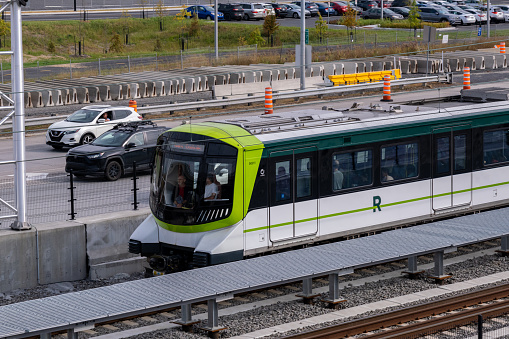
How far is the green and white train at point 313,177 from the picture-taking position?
1435 centimetres

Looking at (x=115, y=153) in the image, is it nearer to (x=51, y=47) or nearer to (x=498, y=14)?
(x=51, y=47)

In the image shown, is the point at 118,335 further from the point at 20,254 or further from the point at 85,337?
the point at 20,254

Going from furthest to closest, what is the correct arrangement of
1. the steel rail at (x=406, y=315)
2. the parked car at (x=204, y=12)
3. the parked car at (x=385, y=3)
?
the parked car at (x=385, y=3), the parked car at (x=204, y=12), the steel rail at (x=406, y=315)

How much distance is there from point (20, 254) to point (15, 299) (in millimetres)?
948

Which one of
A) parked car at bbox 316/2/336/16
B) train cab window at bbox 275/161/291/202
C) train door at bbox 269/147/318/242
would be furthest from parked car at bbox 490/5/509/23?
train cab window at bbox 275/161/291/202

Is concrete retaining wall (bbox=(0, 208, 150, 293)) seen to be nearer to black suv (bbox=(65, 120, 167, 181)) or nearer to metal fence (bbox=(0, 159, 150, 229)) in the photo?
metal fence (bbox=(0, 159, 150, 229))

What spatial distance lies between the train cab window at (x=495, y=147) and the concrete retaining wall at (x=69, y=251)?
7.56m

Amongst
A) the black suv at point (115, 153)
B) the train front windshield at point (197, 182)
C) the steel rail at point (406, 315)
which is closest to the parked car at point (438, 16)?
the black suv at point (115, 153)

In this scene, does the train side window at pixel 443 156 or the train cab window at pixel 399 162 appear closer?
the train cab window at pixel 399 162

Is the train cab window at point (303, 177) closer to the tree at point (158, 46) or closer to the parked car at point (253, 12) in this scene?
the tree at point (158, 46)

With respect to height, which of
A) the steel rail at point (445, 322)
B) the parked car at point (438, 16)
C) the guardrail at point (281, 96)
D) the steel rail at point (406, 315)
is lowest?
the steel rail at point (406, 315)

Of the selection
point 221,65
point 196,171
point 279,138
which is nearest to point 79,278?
point 196,171

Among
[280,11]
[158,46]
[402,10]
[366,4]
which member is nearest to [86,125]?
[158,46]

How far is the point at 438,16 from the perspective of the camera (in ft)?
259
